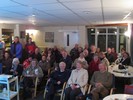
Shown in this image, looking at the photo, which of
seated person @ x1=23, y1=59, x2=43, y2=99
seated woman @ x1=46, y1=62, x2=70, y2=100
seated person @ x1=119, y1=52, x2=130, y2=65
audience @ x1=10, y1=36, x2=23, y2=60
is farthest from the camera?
audience @ x1=10, y1=36, x2=23, y2=60

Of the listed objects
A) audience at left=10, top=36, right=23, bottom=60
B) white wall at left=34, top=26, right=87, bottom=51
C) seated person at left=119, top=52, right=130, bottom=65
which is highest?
white wall at left=34, top=26, right=87, bottom=51

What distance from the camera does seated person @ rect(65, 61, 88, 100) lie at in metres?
3.87

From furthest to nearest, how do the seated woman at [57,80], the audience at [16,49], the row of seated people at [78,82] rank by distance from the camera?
1. the audience at [16,49]
2. the seated woman at [57,80]
3. the row of seated people at [78,82]

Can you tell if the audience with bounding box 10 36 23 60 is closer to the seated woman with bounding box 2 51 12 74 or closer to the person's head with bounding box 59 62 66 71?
the seated woman with bounding box 2 51 12 74

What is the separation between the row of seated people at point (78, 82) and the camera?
148 inches

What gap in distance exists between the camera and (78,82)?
409 cm

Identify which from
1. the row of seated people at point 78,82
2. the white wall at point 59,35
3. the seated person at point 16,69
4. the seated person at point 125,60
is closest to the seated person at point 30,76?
the seated person at point 16,69

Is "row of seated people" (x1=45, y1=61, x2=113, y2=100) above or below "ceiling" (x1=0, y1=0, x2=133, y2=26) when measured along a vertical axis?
below

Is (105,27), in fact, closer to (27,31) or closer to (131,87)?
(27,31)

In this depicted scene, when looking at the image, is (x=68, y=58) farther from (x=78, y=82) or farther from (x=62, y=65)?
(x=78, y=82)

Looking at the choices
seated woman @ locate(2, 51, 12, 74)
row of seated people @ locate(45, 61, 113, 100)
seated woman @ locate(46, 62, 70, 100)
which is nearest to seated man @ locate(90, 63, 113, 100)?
row of seated people @ locate(45, 61, 113, 100)

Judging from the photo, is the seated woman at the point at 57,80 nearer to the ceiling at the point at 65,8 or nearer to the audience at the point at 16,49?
the ceiling at the point at 65,8

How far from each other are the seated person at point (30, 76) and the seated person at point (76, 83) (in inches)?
44.8

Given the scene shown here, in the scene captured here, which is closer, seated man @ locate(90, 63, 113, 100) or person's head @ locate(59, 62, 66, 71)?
seated man @ locate(90, 63, 113, 100)
